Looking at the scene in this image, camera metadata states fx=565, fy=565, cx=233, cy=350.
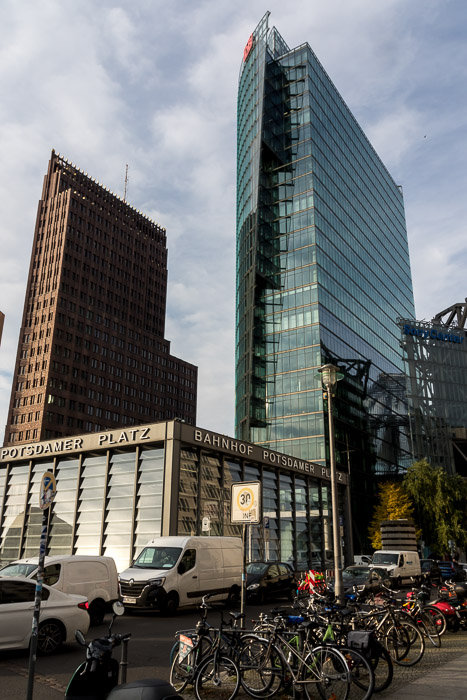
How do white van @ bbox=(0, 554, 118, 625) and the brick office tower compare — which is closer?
white van @ bbox=(0, 554, 118, 625)

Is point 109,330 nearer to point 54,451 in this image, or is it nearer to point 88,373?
point 88,373

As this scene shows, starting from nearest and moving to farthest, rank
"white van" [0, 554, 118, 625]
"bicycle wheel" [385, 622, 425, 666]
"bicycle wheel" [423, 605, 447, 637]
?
1. "bicycle wheel" [385, 622, 425, 666]
2. "bicycle wheel" [423, 605, 447, 637]
3. "white van" [0, 554, 118, 625]

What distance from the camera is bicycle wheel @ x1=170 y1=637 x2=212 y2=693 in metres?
7.70

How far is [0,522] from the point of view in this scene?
1243 inches

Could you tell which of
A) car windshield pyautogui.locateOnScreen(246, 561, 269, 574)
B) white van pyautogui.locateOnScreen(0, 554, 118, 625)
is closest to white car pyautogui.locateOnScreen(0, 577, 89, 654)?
white van pyautogui.locateOnScreen(0, 554, 118, 625)

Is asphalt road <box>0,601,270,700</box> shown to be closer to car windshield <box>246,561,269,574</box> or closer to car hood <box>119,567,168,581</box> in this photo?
car hood <box>119,567,168,581</box>

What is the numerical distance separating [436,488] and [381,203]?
213 feet

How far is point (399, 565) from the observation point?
26031 millimetres

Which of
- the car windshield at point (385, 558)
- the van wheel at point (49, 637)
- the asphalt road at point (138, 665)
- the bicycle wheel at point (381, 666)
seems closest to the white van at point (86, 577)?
the asphalt road at point (138, 665)

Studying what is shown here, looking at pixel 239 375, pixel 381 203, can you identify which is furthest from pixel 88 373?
pixel 381 203

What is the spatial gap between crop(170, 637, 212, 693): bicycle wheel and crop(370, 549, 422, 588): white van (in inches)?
733

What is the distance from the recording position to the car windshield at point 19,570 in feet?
50.7

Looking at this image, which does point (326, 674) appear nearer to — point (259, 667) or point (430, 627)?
point (259, 667)

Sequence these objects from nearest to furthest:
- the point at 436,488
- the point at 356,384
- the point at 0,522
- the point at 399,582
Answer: the point at 399,582
the point at 0,522
the point at 436,488
the point at 356,384
